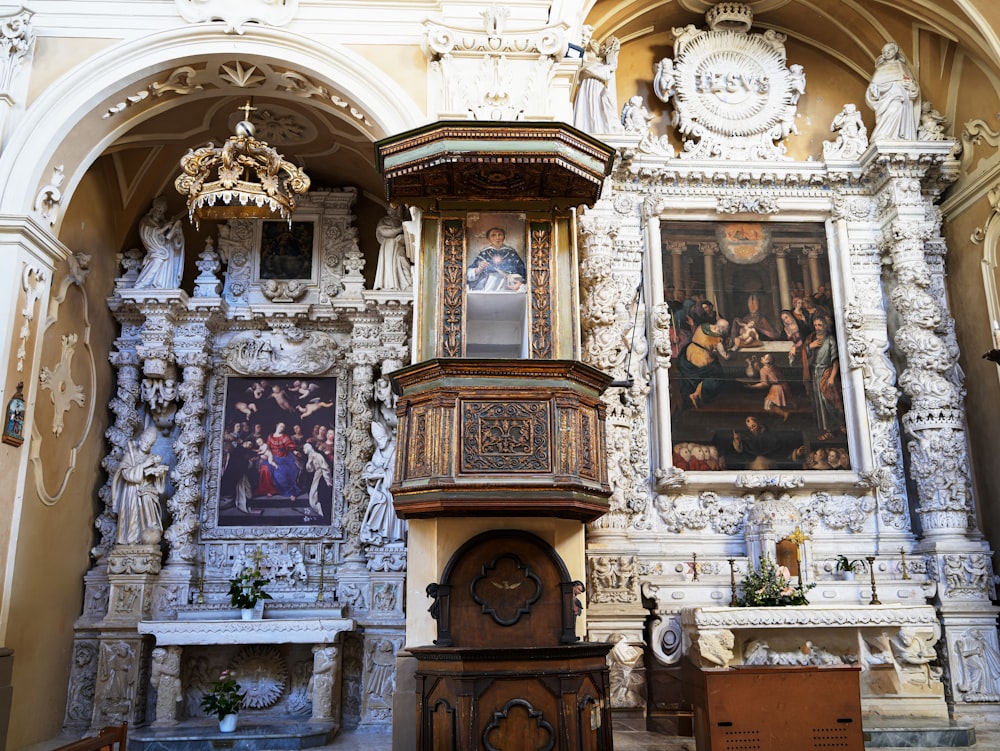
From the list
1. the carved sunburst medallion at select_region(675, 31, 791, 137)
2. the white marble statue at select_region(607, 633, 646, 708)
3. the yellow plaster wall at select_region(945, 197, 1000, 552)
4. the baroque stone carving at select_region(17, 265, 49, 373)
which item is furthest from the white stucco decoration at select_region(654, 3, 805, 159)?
the baroque stone carving at select_region(17, 265, 49, 373)

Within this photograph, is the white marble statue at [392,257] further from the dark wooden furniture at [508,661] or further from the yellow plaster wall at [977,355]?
the yellow plaster wall at [977,355]

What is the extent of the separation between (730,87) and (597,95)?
173cm

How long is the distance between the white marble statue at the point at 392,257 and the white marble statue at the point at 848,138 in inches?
198

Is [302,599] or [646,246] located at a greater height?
[646,246]

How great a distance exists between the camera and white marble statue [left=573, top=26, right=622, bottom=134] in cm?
985

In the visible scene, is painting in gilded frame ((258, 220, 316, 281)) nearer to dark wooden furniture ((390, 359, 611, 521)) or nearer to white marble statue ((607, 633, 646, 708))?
dark wooden furniture ((390, 359, 611, 521))

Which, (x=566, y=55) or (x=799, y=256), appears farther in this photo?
(x=799, y=256)

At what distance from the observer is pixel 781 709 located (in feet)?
21.3

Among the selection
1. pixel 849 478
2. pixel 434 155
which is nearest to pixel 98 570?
pixel 434 155

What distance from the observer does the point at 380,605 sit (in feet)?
31.2

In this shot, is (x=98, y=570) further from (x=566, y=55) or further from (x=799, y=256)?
(x=799, y=256)

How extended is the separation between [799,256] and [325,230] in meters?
5.71

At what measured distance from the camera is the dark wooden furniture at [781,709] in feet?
21.1

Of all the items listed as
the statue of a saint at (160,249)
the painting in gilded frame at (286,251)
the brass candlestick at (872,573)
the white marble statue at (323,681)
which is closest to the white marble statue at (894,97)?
the brass candlestick at (872,573)
